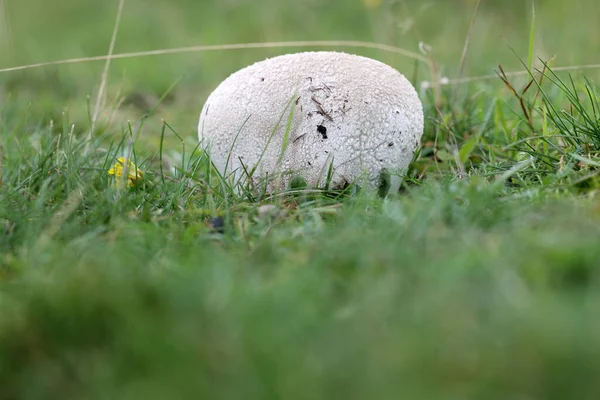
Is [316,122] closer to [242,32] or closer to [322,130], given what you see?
[322,130]

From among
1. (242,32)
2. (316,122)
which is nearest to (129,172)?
(316,122)

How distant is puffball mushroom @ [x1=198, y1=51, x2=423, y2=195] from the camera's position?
6.40ft

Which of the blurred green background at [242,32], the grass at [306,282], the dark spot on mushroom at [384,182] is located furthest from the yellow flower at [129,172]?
the blurred green background at [242,32]

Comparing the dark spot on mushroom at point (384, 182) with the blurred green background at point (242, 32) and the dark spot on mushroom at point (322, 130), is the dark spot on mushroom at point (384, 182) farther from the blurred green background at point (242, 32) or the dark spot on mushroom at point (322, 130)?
the blurred green background at point (242, 32)

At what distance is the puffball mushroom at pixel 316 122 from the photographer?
1951mm

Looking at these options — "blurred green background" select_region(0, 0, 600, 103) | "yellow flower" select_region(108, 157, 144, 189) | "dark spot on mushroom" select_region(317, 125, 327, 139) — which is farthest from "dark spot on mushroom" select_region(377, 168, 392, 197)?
"blurred green background" select_region(0, 0, 600, 103)

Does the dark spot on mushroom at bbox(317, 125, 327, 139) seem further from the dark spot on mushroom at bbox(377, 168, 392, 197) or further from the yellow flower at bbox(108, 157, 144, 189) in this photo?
the yellow flower at bbox(108, 157, 144, 189)

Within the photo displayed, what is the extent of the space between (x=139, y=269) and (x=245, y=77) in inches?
36.7

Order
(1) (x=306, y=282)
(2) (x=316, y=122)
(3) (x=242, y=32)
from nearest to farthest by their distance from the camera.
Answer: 1. (1) (x=306, y=282)
2. (2) (x=316, y=122)
3. (3) (x=242, y=32)

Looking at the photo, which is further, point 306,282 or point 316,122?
point 316,122

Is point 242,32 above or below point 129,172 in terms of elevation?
above

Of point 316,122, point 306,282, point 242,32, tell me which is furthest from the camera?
point 242,32

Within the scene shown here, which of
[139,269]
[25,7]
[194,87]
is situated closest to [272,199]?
[139,269]

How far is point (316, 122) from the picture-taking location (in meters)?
1.95
